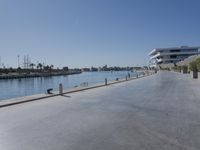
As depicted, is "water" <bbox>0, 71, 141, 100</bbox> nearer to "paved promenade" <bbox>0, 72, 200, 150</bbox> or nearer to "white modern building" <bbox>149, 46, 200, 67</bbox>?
"paved promenade" <bbox>0, 72, 200, 150</bbox>

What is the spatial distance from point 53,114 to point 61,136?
190 inches

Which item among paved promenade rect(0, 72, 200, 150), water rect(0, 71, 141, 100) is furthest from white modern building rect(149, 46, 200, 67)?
paved promenade rect(0, 72, 200, 150)

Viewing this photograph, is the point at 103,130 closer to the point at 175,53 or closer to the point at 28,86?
the point at 28,86

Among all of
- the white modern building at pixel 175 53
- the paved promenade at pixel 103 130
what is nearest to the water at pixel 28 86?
the paved promenade at pixel 103 130

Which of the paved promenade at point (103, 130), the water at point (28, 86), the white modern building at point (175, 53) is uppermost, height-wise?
the white modern building at point (175, 53)

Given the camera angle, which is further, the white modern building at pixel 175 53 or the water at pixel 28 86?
the white modern building at pixel 175 53

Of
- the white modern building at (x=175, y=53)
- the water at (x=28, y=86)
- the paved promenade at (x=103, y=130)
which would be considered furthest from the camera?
the white modern building at (x=175, y=53)

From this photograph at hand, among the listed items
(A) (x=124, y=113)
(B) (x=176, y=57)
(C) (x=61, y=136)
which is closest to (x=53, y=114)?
(A) (x=124, y=113)

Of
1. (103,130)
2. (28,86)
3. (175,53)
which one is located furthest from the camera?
(175,53)

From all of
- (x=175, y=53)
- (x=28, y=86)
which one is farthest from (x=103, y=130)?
(x=175, y=53)

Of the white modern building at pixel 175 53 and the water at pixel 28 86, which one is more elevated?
the white modern building at pixel 175 53

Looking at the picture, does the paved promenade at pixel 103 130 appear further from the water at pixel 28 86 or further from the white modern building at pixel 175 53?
the white modern building at pixel 175 53

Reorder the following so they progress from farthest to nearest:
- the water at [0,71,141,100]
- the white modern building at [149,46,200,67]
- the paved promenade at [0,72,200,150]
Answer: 1. the white modern building at [149,46,200,67]
2. the water at [0,71,141,100]
3. the paved promenade at [0,72,200,150]

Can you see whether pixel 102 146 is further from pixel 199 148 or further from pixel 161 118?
pixel 161 118
